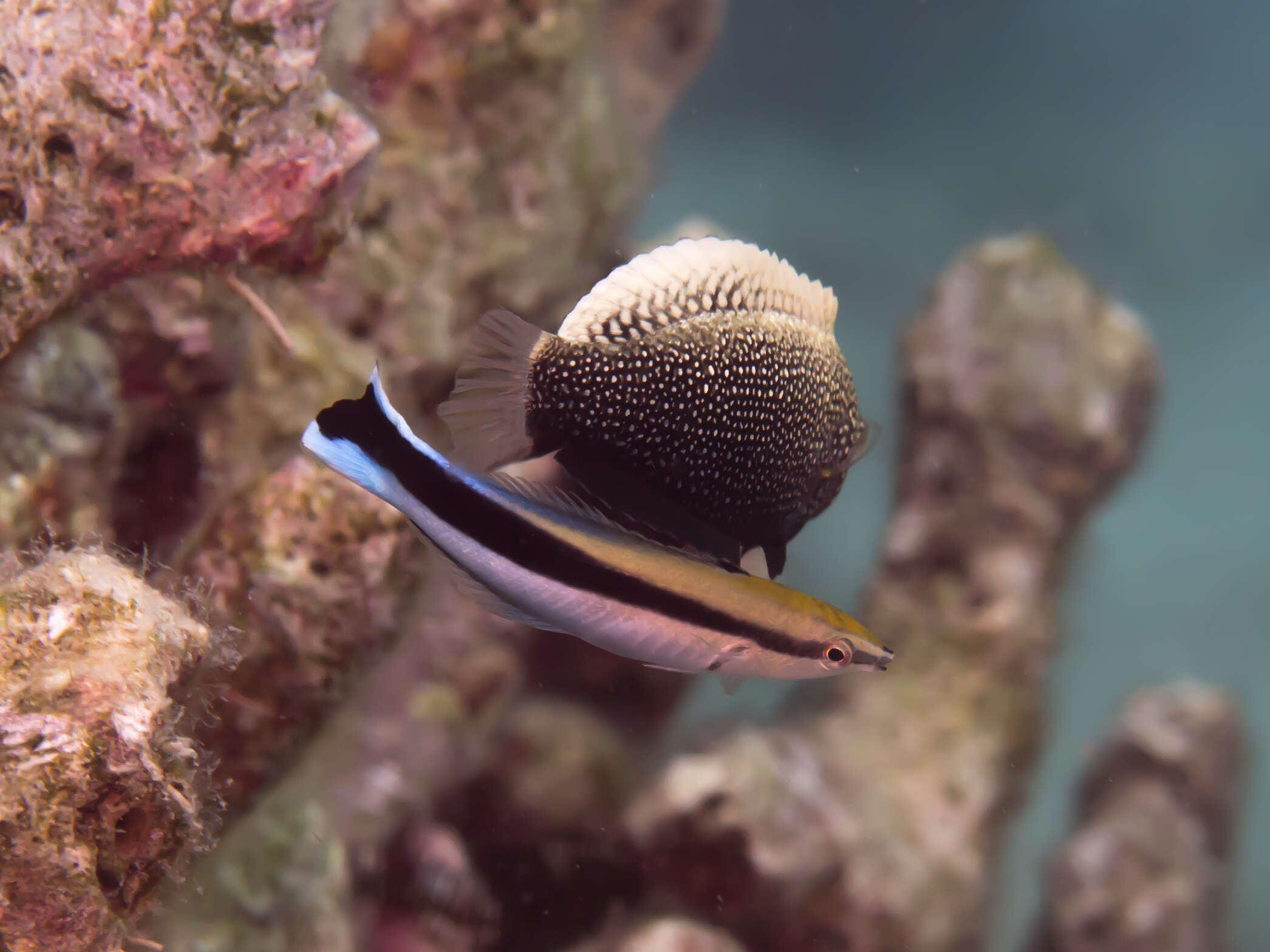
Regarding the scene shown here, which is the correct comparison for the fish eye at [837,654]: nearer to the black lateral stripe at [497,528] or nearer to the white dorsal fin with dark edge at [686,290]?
the black lateral stripe at [497,528]

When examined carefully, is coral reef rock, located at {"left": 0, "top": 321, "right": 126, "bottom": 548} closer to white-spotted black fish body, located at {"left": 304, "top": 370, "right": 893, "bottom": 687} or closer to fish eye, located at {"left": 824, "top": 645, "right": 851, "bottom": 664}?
white-spotted black fish body, located at {"left": 304, "top": 370, "right": 893, "bottom": 687}

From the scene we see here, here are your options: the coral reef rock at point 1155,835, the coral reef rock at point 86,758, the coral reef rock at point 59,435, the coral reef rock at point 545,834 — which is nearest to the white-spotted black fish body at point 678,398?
the coral reef rock at point 86,758

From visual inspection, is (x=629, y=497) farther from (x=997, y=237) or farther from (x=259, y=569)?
(x=997, y=237)

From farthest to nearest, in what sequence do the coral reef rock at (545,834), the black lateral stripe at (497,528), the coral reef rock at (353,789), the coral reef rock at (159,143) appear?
the coral reef rock at (545,834), the coral reef rock at (353,789), the coral reef rock at (159,143), the black lateral stripe at (497,528)

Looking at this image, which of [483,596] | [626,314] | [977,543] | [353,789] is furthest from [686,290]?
[977,543]

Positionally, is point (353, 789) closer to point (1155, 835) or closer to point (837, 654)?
point (837, 654)
